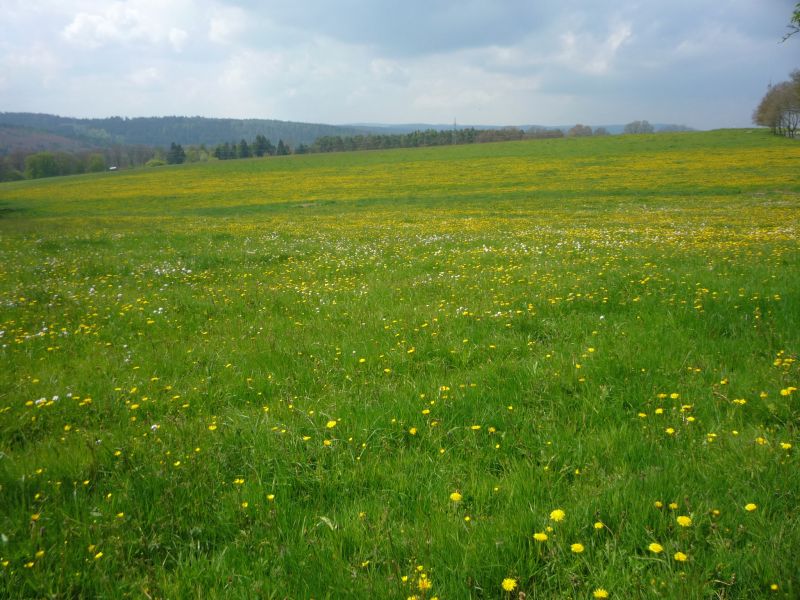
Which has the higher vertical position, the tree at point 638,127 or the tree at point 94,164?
the tree at point 638,127

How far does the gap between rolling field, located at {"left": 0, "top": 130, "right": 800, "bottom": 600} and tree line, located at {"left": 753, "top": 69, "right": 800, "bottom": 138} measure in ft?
287

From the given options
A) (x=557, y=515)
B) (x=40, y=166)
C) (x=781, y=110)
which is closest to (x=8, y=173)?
(x=40, y=166)

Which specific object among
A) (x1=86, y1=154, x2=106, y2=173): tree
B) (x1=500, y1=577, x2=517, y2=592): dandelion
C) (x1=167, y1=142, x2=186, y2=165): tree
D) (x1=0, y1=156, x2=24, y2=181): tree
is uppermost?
(x1=167, y1=142, x2=186, y2=165): tree

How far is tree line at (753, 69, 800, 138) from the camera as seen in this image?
72875 mm

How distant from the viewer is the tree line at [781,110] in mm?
72875

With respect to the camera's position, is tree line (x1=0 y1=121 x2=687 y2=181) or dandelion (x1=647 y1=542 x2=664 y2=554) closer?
dandelion (x1=647 y1=542 x2=664 y2=554)

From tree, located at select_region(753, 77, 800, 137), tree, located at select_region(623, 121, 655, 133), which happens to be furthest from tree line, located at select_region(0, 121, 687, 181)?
tree, located at select_region(753, 77, 800, 137)

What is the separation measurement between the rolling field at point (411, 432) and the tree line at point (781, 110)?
87.5 m

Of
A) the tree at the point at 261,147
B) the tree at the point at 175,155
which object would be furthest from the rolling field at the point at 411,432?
the tree at the point at 175,155

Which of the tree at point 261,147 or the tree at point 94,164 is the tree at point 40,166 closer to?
the tree at point 94,164

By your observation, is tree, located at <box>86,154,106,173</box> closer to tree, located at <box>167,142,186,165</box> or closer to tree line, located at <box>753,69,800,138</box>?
tree, located at <box>167,142,186,165</box>

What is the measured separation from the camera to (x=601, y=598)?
215 centimetres

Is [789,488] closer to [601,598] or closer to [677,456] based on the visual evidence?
[677,456]

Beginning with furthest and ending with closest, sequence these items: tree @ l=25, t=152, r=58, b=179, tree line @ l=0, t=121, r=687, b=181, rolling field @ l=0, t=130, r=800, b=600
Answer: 1. tree line @ l=0, t=121, r=687, b=181
2. tree @ l=25, t=152, r=58, b=179
3. rolling field @ l=0, t=130, r=800, b=600
